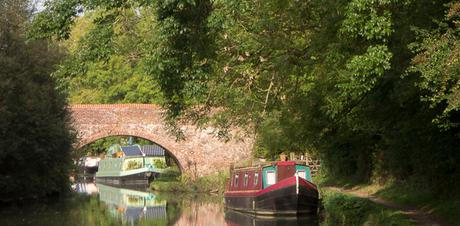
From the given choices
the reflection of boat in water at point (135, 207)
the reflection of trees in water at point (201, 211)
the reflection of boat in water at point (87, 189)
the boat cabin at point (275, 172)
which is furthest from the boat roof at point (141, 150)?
the boat cabin at point (275, 172)

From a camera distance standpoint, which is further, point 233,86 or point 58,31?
point 233,86

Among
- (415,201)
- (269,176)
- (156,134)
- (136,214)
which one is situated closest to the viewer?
(415,201)

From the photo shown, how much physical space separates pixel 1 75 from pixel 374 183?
1129cm

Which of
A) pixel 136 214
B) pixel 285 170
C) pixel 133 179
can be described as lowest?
pixel 136 214

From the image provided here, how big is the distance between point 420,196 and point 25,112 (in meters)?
12.2

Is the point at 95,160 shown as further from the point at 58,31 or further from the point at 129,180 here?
the point at 58,31

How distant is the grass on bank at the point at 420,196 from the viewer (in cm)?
1356

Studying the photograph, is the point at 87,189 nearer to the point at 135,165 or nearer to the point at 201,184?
the point at 135,165

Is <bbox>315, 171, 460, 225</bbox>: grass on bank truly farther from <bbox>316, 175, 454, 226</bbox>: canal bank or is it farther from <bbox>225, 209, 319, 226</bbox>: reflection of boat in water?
<bbox>225, 209, 319, 226</bbox>: reflection of boat in water

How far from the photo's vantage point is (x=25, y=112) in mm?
22531

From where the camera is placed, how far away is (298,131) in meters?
18.6

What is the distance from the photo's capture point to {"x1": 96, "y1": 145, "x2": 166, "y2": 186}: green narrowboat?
44.6 metres

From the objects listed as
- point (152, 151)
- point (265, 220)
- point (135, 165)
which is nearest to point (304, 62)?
point (265, 220)

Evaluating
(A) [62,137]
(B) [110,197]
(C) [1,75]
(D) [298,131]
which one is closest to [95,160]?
(B) [110,197]
